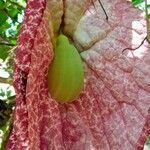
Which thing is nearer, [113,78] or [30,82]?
[30,82]

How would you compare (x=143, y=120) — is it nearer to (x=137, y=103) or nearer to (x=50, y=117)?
(x=137, y=103)

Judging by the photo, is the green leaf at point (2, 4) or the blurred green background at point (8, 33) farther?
the green leaf at point (2, 4)

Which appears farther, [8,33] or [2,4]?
[8,33]

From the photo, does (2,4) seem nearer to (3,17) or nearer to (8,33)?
(3,17)

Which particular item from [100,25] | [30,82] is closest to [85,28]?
[100,25]

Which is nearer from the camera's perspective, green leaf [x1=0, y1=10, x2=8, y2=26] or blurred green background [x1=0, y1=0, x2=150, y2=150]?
blurred green background [x1=0, y1=0, x2=150, y2=150]

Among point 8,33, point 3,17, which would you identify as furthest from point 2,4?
point 8,33

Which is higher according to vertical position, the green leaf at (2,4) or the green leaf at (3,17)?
the green leaf at (2,4)

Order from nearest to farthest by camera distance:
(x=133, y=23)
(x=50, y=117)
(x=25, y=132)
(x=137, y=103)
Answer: (x=25, y=132)
(x=50, y=117)
(x=137, y=103)
(x=133, y=23)

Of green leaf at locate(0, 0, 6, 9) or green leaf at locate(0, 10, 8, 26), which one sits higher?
green leaf at locate(0, 0, 6, 9)

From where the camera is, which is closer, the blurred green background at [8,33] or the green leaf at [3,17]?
the blurred green background at [8,33]

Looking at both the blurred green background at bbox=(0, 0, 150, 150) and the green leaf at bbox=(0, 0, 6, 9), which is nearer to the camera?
the blurred green background at bbox=(0, 0, 150, 150)
